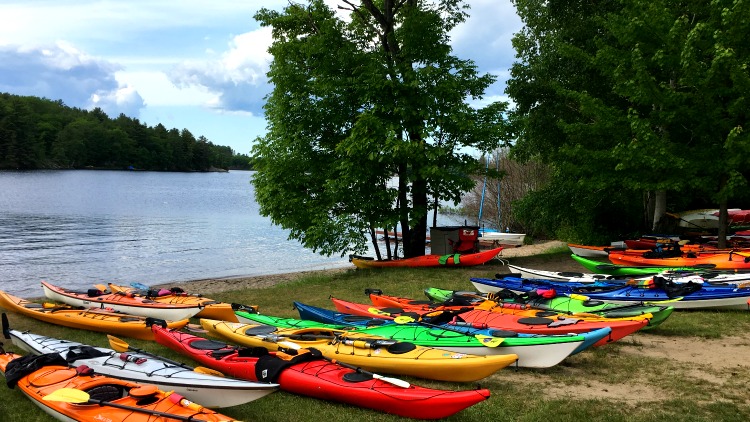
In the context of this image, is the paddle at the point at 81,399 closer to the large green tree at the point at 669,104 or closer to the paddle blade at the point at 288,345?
the paddle blade at the point at 288,345

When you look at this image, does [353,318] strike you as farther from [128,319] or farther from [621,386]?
[621,386]

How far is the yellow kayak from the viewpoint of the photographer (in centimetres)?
677

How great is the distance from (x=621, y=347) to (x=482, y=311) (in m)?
2.21

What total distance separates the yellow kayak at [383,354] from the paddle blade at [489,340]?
464mm

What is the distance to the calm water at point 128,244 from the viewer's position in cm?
2147

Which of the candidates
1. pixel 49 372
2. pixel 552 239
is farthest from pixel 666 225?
pixel 49 372

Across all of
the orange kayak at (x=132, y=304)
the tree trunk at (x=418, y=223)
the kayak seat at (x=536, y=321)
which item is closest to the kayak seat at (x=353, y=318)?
the kayak seat at (x=536, y=321)

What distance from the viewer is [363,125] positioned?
644 inches

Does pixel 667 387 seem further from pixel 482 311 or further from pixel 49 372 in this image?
→ pixel 49 372

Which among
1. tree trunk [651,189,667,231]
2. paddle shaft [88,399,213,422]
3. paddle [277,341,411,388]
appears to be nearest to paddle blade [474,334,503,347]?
paddle [277,341,411,388]

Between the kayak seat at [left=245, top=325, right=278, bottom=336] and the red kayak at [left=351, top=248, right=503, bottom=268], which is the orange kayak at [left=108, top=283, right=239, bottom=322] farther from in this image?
the red kayak at [left=351, top=248, right=503, bottom=268]

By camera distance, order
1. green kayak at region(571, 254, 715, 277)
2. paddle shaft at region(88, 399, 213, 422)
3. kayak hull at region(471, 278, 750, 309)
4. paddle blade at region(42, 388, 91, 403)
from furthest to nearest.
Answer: green kayak at region(571, 254, 715, 277) < kayak hull at region(471, 278, 750, 309) < paddle blade at region(42, 388, 91, 403) < paddle shaft at region(88, 399, 213, 422)

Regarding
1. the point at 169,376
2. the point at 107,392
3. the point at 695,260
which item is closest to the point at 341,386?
the point at 169,376

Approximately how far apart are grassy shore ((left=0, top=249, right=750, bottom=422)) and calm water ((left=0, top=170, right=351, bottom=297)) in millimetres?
12153
